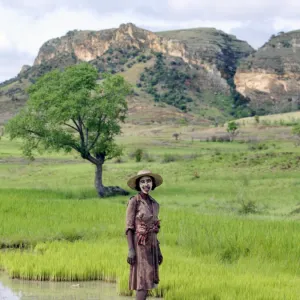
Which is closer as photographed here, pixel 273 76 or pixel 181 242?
pixel 181 242

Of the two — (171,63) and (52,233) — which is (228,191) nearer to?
(52,233)

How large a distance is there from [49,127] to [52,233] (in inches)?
662

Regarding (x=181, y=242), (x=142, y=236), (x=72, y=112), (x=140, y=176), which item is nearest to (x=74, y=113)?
(x=72, y=112)

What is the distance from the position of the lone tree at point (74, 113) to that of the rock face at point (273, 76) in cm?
14695

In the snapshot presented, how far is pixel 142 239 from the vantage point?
30.4ft

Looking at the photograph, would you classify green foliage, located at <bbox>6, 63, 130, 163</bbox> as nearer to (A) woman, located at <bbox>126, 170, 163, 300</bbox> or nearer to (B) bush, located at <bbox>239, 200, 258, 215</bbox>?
(B) bush, located at <bbox>239, 200, 258, 215</bbox>

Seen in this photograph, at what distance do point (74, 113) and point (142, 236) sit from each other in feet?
75.5

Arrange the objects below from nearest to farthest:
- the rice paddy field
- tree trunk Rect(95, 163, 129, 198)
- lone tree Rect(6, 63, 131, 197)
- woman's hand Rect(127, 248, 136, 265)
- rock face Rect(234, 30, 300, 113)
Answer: woman's hand Rect(127, 248, 136, 265)
the rice paddy field
tree trunk Rect(95, 163, 129, 198)
lone tree Rect(6, 63, 131, 197)
rock face Rect(234, 30, 300, 113)

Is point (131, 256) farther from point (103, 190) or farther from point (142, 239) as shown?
point (103, 190)

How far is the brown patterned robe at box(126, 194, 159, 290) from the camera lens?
9281 millimetres

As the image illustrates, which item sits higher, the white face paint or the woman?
the white face paint

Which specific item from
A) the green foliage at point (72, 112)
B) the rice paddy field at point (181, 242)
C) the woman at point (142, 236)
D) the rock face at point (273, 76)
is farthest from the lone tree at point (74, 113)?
the rock face at point (273, 76)

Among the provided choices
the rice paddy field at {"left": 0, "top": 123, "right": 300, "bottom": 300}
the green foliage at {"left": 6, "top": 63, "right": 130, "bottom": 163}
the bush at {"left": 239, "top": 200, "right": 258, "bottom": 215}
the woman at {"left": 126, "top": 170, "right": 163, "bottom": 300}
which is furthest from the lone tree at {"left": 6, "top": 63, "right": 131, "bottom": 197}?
the woman at {"left": 126, "top": 170, "right": 163, "bottom": 300}

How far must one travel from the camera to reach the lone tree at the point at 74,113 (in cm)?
3234
